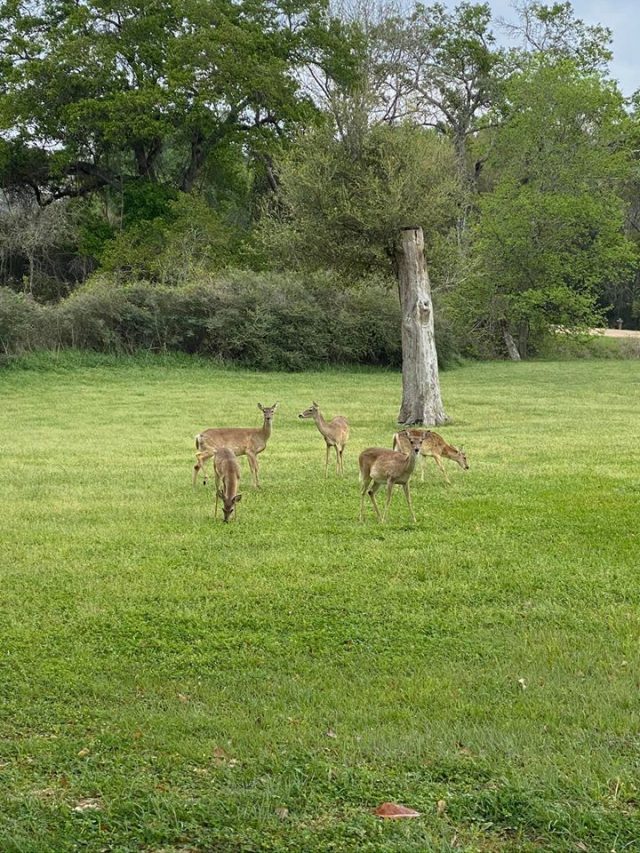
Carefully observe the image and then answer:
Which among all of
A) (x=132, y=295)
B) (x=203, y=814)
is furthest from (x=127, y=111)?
(x=203, y=814)

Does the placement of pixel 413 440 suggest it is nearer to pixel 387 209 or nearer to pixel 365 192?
pixel 387 209

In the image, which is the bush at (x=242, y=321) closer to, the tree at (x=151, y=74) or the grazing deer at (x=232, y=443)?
the tree at (x=151, y=74)

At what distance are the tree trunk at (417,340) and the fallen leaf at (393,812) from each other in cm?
1477

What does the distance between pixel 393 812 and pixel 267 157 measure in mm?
43161

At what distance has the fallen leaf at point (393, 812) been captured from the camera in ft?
12.3

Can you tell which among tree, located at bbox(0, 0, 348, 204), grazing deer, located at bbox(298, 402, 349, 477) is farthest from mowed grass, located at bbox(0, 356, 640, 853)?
tree, located at bbox(0, 0, 348, 204)

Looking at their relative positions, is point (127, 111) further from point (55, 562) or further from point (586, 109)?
point (55, 562)

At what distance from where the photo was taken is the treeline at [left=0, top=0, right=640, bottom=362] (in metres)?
34.9

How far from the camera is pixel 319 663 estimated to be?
18.6ft

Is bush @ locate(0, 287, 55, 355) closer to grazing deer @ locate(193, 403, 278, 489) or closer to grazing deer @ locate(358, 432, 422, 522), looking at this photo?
grazing deer @ locate(193, 403, 278, 489)

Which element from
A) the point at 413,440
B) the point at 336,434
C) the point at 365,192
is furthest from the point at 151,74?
the point at 413,440

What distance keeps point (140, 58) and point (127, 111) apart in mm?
3228

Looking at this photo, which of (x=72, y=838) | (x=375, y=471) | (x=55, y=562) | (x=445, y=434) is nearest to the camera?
(x=72, y=838)

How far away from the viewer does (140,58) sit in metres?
42.1
